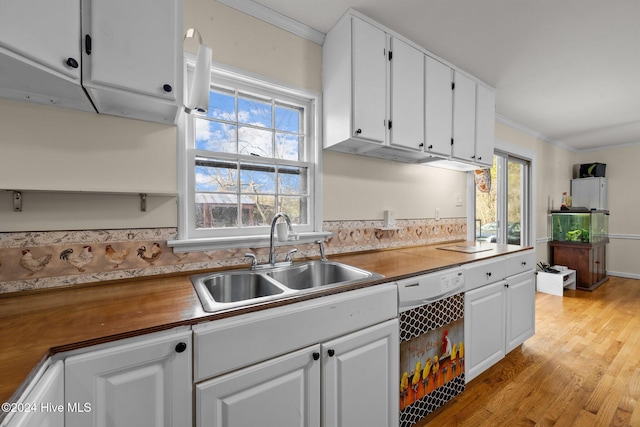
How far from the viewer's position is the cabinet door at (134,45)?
3.53ft

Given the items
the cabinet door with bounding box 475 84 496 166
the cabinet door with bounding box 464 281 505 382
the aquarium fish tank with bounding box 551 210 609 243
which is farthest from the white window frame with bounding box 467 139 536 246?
the cabinet door with bounding box 464 281 505 382

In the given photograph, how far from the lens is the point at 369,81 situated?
70.9 inches

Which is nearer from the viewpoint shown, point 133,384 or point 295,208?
point 133,384

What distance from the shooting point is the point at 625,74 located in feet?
8.18

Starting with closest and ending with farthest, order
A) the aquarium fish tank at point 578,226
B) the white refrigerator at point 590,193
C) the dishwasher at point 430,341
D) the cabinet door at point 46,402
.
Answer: the cabinet door at point 46,402
the dishwasher at point 430,341
the aquarium fish tank at point 578,226
the white refrigerator at point 590,193

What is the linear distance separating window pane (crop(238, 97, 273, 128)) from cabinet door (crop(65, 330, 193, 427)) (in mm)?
1373

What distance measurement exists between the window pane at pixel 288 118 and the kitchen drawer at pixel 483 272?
61.2 inches

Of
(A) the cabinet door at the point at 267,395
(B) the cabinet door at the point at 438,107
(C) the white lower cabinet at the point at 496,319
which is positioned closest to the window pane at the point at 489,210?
(C) the white lower cabinet at the point at 496,319

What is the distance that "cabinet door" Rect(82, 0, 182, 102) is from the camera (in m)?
1.08

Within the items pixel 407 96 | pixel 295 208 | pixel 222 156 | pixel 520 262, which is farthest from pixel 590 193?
pixel 222 156

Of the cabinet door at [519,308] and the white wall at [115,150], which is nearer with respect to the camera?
the white wall at [115,150]

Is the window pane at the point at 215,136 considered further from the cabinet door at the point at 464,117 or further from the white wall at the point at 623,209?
the white wall at the point at 623,209

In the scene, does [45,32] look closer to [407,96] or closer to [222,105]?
[222,105]

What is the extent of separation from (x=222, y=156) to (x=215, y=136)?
0.14 metres
